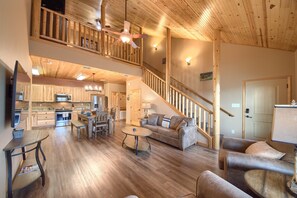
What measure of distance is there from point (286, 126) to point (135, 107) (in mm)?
6124

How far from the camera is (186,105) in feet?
14.8

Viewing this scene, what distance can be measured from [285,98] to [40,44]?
6.91 m

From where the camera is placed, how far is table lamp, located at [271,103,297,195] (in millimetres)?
1079

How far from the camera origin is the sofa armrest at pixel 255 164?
57.5 inches

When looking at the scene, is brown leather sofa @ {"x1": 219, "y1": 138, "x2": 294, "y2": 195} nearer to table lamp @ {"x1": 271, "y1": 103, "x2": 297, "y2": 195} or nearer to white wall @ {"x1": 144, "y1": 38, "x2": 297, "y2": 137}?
table lamp @ {"x1": 271, "y1": 103, "x2": 297, "y2": 195}

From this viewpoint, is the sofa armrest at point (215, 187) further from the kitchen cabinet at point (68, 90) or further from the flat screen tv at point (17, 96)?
the kitchen cabinet at point (68, 90)

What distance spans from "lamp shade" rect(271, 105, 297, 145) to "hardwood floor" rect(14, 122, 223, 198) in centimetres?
147

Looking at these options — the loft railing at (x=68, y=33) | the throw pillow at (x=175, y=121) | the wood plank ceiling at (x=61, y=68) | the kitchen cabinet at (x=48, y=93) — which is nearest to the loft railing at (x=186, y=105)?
the throw pillow at (x=175, y=121)

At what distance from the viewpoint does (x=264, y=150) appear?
1784 millimetres

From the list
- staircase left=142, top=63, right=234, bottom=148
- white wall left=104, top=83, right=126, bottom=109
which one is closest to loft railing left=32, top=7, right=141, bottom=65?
staircase left=142, top=63, right=234, bottom=148

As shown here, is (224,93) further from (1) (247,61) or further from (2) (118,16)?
(2) (118,16)

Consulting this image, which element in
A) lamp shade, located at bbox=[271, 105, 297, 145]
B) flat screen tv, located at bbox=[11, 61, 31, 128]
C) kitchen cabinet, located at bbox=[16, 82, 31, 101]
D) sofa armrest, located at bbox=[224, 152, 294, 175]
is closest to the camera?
lamp shade, located at bbox=[271, 105, 297, 145]

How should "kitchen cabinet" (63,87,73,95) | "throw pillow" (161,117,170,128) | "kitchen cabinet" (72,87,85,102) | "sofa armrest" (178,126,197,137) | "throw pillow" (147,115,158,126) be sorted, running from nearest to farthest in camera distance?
1. "sofa armrest" (178,126,197,137)
2. "throw pillow" (161,117,170,128)
3. "throw pillow" (147,115,158,126)
4. "kitchen cabinet" (63,87,73,95)
5. "kitchen cabinet" (72,87,85,102)

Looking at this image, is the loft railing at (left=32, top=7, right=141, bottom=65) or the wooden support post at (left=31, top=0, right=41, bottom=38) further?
the loft railing at (left=32, top=7, right=141, bottom=65)
